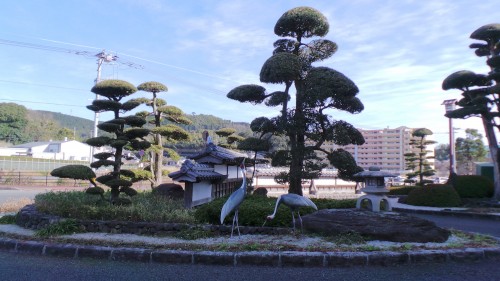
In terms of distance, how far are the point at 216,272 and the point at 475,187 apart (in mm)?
16756

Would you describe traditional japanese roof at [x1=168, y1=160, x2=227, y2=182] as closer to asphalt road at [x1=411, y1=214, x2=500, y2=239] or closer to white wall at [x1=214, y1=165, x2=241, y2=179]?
white wall at [x1=214, y1=165, x2=241, y2=179]

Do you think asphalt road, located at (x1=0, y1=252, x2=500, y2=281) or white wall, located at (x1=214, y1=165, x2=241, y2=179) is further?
white wall, located at (x1=214, y1=165, x2=241, y2=179)

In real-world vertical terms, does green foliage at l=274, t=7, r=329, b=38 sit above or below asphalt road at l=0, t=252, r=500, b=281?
above

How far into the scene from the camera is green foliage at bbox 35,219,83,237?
695 centimetres

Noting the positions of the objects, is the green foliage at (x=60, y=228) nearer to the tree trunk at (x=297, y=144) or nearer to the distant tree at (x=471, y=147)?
the tree trunk at (x=297, y=144)

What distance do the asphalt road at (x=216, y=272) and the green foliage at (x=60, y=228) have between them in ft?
4.78

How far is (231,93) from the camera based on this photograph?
10.6 meters

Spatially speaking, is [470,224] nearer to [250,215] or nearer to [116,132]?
[250,215]

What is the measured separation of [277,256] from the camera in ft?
17.5

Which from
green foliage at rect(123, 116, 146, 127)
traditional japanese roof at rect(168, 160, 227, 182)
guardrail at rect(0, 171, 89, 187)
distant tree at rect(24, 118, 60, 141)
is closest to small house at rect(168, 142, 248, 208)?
traditional japanese roof at rect(168, 160, 227, 182)

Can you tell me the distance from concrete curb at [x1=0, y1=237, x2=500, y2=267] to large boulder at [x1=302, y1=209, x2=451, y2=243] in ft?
2.58

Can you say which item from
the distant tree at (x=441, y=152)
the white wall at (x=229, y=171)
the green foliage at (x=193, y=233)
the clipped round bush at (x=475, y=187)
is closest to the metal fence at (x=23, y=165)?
the white wall at (x=229, y=171)

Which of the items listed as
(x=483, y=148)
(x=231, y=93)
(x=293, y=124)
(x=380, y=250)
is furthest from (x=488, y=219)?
(x=483, y=148)

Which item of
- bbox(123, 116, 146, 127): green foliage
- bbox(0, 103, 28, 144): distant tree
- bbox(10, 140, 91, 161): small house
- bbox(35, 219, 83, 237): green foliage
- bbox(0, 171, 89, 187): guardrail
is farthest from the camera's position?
bbox(0, 103, 28, 144): distant tree
